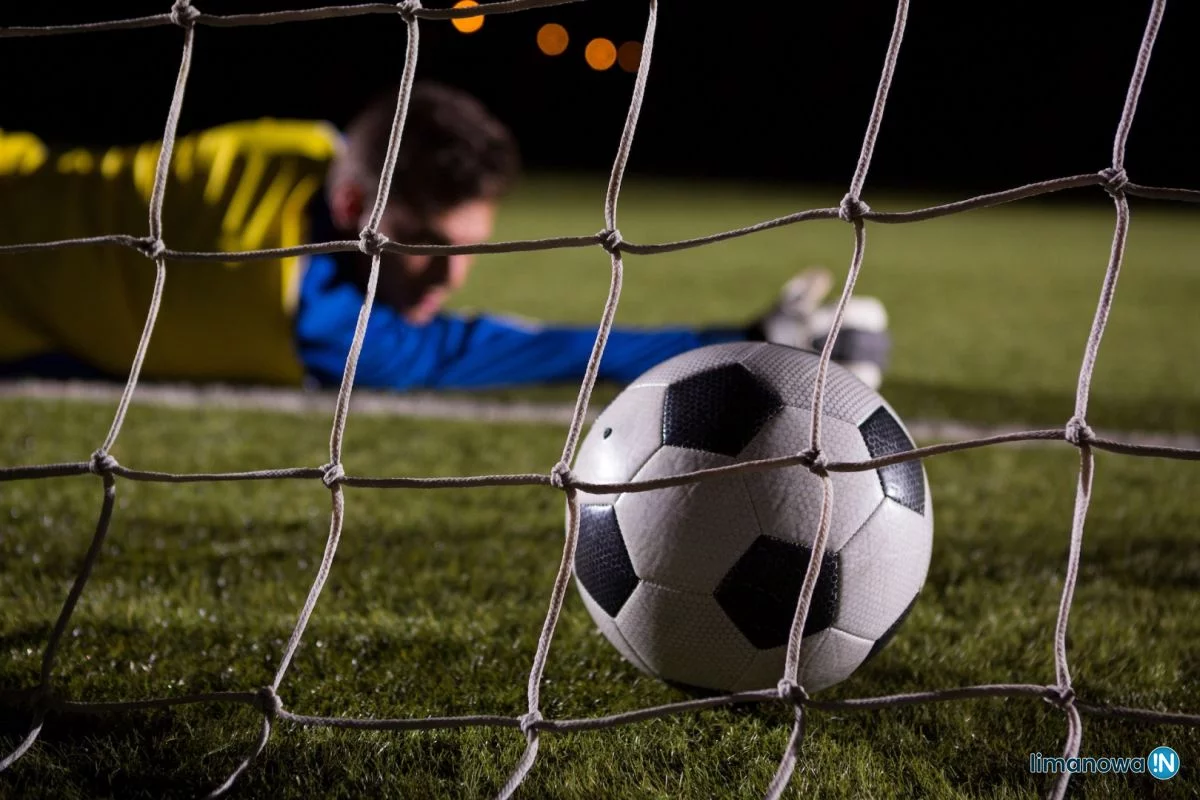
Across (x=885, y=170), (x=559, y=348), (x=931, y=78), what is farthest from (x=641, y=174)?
(x=559, y=348)

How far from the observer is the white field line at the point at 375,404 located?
3.39 meters

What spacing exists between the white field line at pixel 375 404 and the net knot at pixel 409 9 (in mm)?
1641

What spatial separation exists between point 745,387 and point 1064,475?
169cm

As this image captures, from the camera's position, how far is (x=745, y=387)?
5.41 feet

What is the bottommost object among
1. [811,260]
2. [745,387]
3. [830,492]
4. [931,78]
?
[811,260]

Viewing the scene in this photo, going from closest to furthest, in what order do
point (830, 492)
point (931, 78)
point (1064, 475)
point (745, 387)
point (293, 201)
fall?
point (830, 492), point (745, 387), point (1064, 475), point (293, 201), point (931, 78)

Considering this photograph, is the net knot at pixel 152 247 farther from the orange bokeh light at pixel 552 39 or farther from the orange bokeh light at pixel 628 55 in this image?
the orange bokeh light at pixel 628 55

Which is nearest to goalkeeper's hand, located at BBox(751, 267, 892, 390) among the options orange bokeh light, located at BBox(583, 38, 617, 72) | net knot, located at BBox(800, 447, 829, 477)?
net knot, located at BBox(800, 447, 829, 477)

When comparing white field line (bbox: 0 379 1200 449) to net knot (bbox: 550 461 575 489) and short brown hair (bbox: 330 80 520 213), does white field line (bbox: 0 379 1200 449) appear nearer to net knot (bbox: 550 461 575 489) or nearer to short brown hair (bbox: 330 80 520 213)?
short brown hair (bbox: 330 80 520 213)

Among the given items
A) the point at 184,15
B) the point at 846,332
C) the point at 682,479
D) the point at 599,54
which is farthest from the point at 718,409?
the point at 599,54

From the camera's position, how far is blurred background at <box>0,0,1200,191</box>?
18.5 metres

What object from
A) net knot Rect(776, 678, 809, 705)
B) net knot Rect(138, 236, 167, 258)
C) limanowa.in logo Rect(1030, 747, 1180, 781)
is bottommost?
limanowa.in logo Rect(1030, 747, 1180, 781)

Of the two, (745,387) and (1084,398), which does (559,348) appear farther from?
(1084,398)

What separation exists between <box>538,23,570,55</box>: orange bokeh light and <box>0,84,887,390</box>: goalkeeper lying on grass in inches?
819
